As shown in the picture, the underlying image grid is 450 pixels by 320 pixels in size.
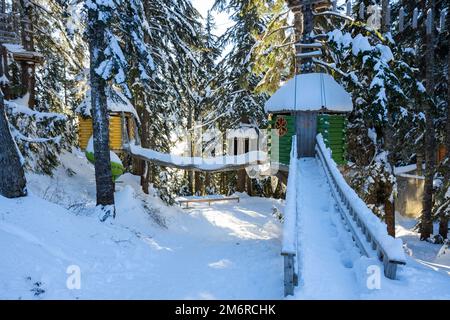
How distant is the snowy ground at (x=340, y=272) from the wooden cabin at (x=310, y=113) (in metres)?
5.31

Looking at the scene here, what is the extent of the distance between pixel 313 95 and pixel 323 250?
7329 mm

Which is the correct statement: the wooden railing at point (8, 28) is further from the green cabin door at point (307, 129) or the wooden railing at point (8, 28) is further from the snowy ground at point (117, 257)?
the green cabin door at point (307, 129)

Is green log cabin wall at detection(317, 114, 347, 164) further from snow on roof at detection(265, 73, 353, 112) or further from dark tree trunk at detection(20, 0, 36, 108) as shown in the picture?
dark tree trunk at detection(20, 0, 36, 108)

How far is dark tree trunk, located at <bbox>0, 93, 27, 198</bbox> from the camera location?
776 cm

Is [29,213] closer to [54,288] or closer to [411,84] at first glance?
[54,288]

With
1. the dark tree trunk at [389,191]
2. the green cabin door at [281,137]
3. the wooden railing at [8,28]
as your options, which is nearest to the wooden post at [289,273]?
the green cabin door at [281,137]

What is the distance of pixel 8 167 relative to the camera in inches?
307

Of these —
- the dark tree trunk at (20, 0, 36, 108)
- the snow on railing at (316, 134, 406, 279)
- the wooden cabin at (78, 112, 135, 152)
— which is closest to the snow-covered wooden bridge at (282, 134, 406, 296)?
the snow on railing at (316, 134, 406, 279)

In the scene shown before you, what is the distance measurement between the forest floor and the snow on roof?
103 inches

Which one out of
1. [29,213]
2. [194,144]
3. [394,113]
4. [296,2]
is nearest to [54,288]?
[29,213]

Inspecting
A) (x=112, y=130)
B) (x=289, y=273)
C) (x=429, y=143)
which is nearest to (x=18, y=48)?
(x=112, y=130)

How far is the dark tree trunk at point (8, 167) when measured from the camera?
7.76m

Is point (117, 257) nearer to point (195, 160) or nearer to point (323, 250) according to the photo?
point (323, 250)

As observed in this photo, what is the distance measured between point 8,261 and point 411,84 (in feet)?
38.5
